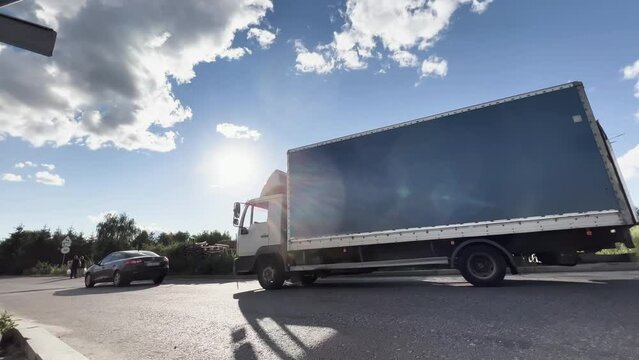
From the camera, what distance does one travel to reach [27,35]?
330 centimetres

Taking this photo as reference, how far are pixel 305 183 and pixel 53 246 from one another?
4887cm

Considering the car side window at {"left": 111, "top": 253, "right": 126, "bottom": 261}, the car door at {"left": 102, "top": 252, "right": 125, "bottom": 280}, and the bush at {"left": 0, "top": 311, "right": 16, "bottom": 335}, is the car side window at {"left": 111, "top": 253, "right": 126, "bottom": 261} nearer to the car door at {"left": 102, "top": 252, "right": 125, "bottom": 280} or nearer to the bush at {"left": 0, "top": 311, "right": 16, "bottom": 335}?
the car door at {"left": 102, "top": 252, "right": 125, "bottom": 280}

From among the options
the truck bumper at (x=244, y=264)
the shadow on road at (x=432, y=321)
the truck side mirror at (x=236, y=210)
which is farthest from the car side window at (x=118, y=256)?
the shadow on road at (x=432, y=321)

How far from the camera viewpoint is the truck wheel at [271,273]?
9617mm

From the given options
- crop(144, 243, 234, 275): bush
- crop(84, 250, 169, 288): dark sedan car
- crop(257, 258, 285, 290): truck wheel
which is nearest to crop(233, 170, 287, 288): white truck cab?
crop(257, 258, 285, 290): truck wheel

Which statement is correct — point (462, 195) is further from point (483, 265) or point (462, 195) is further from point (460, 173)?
point (483, 265)

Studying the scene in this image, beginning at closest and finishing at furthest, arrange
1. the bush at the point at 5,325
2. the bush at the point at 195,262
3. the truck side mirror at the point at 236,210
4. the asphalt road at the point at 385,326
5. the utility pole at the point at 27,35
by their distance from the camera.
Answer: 1. the utility pole at the point at 27,35
2. the asphalt road at the point at 385,326
3. the bush at the point at 5,325
4. the truck side mirror at the point at 236,210
5. the bush at the point at 195,262

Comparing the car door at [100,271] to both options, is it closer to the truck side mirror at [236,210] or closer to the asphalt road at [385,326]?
the asphalt road at [385,326]

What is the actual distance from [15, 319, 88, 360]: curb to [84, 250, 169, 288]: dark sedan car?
8845 mm

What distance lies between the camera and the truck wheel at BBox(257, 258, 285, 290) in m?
9.62

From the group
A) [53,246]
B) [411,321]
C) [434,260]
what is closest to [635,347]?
[411,321]

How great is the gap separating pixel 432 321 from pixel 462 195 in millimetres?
3610

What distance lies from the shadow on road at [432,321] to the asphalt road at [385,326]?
12mm

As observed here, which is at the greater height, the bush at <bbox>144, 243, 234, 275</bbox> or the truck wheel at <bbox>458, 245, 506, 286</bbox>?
the bush at <bbox>144, 243, 234, 275</bbox>
